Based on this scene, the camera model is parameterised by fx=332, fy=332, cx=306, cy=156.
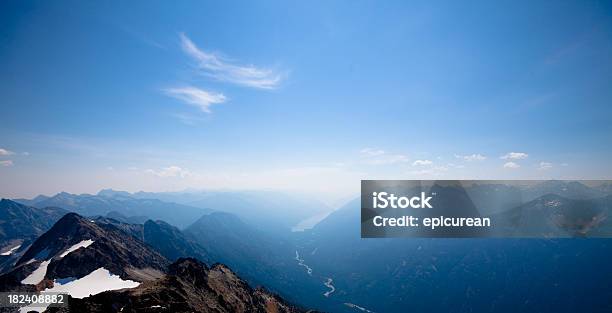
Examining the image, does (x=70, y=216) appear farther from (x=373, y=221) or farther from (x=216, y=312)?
(x=373, y=221)

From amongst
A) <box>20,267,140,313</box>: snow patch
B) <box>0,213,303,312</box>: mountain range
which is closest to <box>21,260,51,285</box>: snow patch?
<box>0,213,303,312</box>: mountain range

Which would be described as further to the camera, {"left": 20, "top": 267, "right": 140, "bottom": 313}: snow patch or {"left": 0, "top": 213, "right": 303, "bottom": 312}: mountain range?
{"left": 20, "top": 267, "right": 140, "bottom": 313}: snow patch

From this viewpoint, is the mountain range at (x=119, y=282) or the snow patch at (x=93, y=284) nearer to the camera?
the mountain range at (x=119, y=282)

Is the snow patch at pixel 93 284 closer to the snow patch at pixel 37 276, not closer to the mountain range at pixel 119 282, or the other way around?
the mountain range at pixel 119 282

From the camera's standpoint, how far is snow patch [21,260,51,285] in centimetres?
10925

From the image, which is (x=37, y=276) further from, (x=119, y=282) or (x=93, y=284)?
(x=119, y=282)

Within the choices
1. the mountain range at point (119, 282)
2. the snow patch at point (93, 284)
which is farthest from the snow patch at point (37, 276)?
the snow patch at point (93, 284)

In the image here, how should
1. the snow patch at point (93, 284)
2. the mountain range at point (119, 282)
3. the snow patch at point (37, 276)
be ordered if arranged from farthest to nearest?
the snow patch at point (37, 276), the snow patch at point (93, 284), the mountain range at point (119, 282)

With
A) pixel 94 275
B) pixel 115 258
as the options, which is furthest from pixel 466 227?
pixel 115 258

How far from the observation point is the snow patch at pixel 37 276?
10925 cm

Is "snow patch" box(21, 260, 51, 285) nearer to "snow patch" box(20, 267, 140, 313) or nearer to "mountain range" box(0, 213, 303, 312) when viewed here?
"mountain range" box(0, 213, 303, 312)

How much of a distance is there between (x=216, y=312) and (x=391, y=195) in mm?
52882

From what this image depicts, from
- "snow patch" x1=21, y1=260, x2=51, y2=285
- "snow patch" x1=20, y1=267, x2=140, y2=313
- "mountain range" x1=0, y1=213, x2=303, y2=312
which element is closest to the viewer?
"mountain range" x1=0, y1=213, x2=303, y2=312

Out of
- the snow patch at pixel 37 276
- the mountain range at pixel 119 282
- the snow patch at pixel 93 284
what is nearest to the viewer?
the mountain range at pixel 119 282
